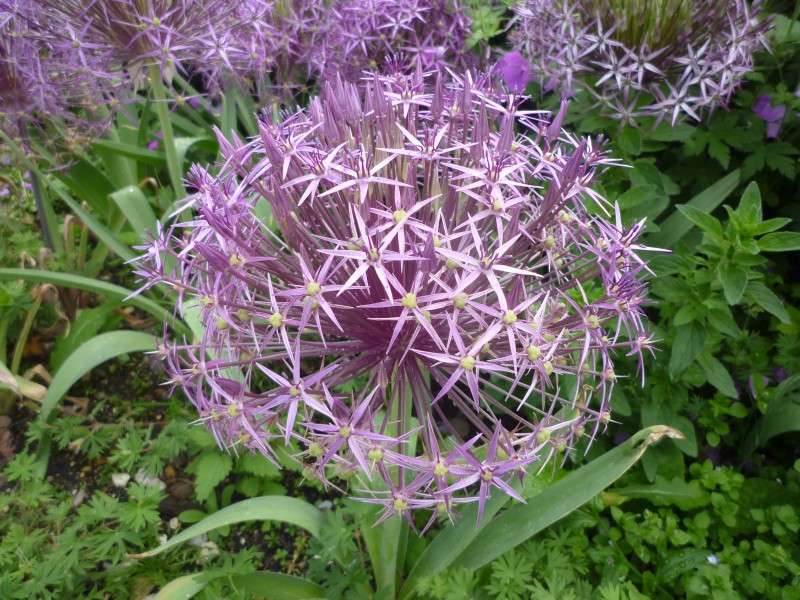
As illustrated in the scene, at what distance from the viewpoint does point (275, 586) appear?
161 cm

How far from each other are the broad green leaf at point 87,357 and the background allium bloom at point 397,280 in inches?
35.3

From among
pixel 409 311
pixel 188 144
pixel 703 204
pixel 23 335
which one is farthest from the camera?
pixel 188 144

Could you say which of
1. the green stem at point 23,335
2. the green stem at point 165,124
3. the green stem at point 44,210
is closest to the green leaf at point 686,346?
the green stem at point 165,124

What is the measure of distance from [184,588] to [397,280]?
1085 millimetres

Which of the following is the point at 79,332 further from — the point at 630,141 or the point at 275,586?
the point at 630,141

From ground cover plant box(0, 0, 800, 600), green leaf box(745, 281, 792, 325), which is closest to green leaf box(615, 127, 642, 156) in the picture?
ground cover plant box(0, 0, 800, 600)

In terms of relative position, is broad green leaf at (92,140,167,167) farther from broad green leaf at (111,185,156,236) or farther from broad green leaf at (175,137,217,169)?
broad green leaf at (111,185,156,236)

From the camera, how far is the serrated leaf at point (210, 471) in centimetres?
192

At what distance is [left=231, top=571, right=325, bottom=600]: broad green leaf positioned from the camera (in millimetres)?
1564

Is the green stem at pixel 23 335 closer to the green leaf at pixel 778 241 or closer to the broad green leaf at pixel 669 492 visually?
the broad green leaf at pixel 669 492

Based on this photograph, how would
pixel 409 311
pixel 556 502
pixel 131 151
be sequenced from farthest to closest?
pixel 131 151 < pixel 556 502 < pixel 409 311

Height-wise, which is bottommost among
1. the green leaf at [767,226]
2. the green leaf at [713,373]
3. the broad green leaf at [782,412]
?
the broad green leaf at [782,412]

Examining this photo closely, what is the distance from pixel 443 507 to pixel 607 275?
2.00ft

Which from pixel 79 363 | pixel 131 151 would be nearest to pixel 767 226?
pixel 79 363
